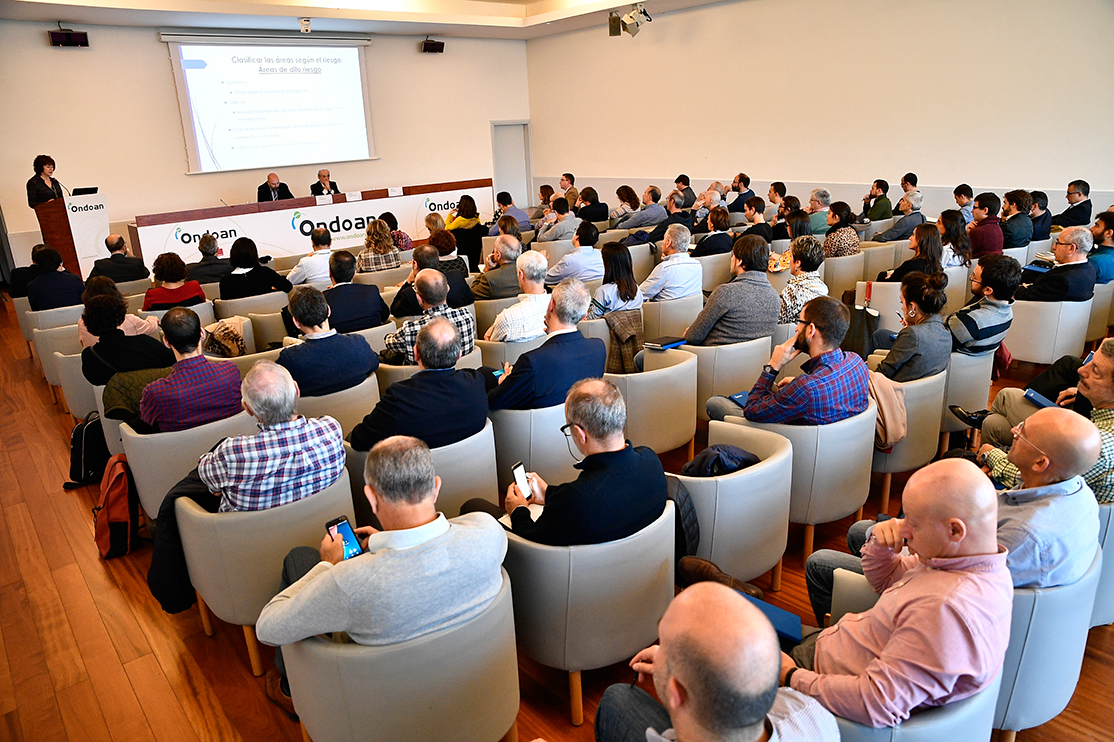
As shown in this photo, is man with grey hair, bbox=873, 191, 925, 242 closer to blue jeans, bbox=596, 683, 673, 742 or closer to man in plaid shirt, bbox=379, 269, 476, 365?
man in plaid shirt, bbox=379, 269, 476, 365

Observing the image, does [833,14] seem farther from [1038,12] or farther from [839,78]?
[1038,12]

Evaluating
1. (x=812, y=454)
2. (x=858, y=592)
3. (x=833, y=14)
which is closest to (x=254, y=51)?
(x=833, y=14)

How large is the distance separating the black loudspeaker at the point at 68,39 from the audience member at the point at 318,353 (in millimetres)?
9760

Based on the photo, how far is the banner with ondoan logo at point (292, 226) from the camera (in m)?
9.45

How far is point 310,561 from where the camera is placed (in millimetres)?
2406

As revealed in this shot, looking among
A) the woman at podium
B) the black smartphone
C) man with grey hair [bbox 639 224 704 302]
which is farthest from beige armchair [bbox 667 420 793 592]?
the woman at podium

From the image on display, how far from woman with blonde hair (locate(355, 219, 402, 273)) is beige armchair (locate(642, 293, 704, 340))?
→ 9.27ft

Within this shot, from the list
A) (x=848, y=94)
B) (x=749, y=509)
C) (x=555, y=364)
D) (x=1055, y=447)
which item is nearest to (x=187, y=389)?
(x=555, y=364)

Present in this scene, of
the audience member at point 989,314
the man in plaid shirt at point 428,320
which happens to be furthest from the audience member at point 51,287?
the audience member at point 989,314

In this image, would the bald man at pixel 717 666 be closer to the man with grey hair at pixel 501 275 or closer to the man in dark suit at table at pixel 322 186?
the man with grey hair at pixel 501 275

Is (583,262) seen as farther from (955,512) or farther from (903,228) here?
(955,512)

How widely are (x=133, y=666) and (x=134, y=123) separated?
10953 mm

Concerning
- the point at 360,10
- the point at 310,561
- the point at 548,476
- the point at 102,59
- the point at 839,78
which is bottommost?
the point at 548,476

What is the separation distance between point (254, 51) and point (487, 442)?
1149cm
